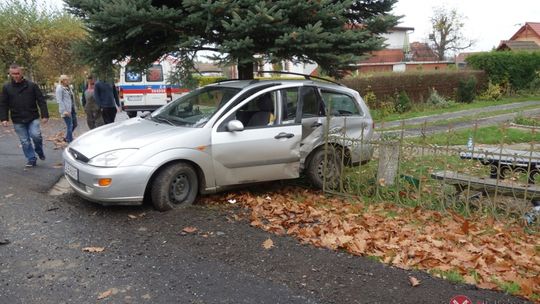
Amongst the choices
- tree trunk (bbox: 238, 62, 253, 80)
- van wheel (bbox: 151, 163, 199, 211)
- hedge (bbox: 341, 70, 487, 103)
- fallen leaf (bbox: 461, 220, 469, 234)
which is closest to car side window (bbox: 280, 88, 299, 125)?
van wheel (bbox: 151, 163, 199, 211)

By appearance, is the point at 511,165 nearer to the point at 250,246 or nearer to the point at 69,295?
the point at 250,246

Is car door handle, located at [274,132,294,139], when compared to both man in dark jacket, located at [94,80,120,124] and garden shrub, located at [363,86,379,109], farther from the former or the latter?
garden shrub, located at [363,86,379,109]

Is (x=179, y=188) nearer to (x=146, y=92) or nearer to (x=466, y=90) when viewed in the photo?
(x=146, y=92)

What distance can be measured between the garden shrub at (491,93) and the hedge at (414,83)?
44cm

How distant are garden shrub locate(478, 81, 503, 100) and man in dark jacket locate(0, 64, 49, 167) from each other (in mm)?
22682

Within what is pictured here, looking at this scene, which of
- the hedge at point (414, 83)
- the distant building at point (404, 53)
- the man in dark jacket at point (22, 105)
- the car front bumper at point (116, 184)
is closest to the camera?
the car front bumper at point (116, 184)

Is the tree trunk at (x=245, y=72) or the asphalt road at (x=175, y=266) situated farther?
the tree trunk at (x=245, y=72)

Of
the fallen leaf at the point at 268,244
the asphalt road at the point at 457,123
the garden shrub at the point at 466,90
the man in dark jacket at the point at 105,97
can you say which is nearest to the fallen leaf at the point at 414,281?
the fallen leaf at the point at 268,244

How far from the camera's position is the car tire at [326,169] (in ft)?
21.7

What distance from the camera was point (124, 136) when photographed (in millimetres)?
5605

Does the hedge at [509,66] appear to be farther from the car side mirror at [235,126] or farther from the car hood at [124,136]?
the car hood at [124,136]

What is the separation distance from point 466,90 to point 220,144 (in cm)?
2034

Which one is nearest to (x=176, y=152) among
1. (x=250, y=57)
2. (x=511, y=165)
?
(x=250, y=57)

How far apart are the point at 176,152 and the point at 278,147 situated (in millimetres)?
1398
